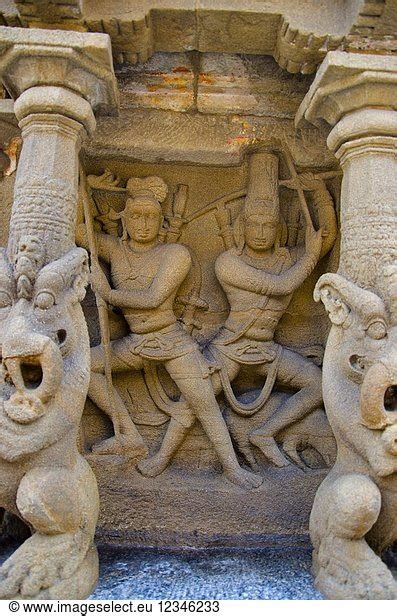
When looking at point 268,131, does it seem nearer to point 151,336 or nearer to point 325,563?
point 151,336

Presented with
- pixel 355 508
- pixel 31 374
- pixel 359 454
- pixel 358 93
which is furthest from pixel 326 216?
pixel 31 374

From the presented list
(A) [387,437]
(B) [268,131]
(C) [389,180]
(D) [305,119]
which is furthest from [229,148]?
(A) [387,437]

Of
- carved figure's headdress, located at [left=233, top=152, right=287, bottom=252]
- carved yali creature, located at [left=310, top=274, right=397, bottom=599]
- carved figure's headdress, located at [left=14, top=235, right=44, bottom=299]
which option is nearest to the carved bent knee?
carved yali creature, located at [left=310, top=274, right=397, bottom=599]

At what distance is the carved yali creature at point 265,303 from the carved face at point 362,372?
0.87 metres

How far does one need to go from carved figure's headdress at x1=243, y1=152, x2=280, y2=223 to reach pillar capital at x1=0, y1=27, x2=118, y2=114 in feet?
4.21

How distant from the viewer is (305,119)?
4082 millimetres

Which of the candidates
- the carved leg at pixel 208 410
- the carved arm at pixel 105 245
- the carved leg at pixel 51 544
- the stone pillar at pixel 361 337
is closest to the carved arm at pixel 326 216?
the stone pillar at pixel 361 337

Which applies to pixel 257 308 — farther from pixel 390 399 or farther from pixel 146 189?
pixel 390 399

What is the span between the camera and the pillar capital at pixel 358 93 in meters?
3.57

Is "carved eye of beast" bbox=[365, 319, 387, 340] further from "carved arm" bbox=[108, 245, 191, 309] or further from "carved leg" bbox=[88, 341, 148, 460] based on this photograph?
"carved leg" bbox=[88, 341, 148, 460]

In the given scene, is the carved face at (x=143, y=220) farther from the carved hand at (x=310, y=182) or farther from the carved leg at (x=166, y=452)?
the carved leg at (x=166, y=452)

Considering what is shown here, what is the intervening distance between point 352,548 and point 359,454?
466 millimetres

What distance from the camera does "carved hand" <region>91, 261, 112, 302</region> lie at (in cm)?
430

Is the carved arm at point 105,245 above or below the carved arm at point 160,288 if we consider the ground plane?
above
